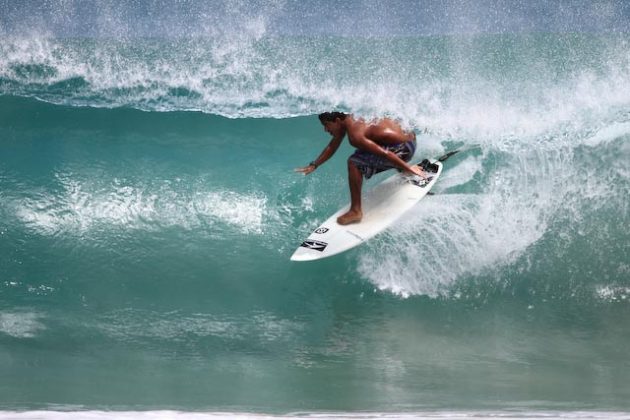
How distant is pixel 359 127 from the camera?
5113mm

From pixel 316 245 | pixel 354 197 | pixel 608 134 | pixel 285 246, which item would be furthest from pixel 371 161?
pixel 608 134

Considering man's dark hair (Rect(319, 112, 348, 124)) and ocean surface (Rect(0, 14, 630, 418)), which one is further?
man's dark hair (Rect(319, 112, 348, 124))

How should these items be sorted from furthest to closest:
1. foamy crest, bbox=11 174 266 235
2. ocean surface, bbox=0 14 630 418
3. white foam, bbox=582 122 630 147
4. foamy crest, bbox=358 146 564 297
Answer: white foam, bbox=582 122 630 147 < foamy crest, bbox=11 174 266 235 < foamy crest, bbox=358 146 564 297 < ocean surface, bbox=0 14 630 418

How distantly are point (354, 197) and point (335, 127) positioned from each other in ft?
1.55

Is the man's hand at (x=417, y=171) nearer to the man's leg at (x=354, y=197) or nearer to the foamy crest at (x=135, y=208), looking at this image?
the man's leg at (x=354, y=197)

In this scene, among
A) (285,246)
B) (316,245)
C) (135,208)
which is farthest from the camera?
(135,208)

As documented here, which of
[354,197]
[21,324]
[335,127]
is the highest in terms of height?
[335,127]

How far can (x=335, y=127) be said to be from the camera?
5.16 m

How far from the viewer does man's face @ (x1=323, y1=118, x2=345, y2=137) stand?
514 cm

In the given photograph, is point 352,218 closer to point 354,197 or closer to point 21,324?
point 354,197

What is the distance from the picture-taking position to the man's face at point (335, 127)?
5.14 meters

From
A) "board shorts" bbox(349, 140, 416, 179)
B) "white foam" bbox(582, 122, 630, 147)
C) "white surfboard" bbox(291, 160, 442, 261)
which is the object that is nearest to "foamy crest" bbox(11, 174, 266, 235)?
"white surfboard" bbox(291, 160, 442, 261)

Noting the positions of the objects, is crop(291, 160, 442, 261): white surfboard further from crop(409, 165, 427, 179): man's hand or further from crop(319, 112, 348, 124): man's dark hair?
crop(319, 112, 348, 124): man's dark hair

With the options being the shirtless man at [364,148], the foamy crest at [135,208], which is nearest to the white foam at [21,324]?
the foamy crest at [135,208]
